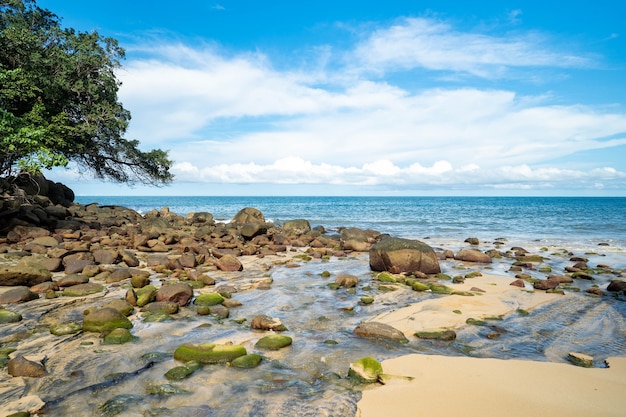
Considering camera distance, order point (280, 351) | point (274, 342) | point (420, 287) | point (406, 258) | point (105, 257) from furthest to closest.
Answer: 1. point (406, 258)
2. point (105, 257)
3. point (420, 287)
4. point (274, 342)
5. point (280, 351)

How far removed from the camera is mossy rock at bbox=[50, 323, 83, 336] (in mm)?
5905

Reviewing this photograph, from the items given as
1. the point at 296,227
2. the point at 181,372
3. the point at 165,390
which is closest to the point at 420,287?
the point at 181,372

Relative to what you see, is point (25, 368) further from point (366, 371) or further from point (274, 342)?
point (366, 371)

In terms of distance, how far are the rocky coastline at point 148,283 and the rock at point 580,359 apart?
2.3 inches

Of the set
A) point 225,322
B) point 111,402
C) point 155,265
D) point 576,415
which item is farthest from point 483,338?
point 155,265

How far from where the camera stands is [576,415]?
363 cm

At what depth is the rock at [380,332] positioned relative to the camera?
593 cm

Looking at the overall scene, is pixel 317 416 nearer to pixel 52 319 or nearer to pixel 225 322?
pixel 225 322

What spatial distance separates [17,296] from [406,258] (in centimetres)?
1036

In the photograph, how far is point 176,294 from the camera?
7.77 meters

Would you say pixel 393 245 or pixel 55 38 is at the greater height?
pixel 55 38

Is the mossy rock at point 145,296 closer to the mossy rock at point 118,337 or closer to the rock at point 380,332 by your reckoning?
the mossy rock at point 118,337

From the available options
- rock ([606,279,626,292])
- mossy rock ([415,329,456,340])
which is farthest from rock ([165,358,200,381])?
rock ([606,279,626,292])

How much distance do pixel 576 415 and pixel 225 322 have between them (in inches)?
210
